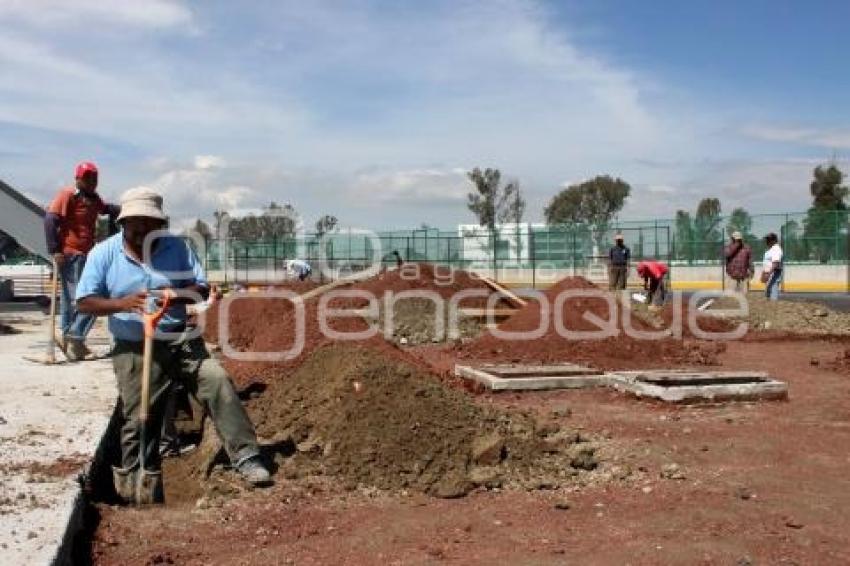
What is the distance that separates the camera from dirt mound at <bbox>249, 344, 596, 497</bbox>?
562 cm

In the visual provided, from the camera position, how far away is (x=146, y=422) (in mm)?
5297

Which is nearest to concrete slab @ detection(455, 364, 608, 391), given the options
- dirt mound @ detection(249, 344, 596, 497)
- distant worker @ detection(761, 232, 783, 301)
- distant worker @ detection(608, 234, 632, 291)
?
dirt mound @ detection(249, 344, 596, 497)

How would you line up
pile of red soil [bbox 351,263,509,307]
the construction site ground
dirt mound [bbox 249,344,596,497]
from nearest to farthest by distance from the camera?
the construction site ground
dirt mound [bbox 249,344,596,497]
pile of red soil [bbox 351,263,509,307]

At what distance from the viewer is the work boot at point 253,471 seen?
541 cm

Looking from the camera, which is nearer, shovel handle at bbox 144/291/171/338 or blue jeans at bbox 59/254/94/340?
shovel handle at bbox 144/291/171/338

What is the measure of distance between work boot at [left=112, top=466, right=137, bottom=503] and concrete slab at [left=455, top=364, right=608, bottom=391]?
488 centimetres

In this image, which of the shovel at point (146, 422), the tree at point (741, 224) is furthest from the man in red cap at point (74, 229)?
the tree at point (741, 224)

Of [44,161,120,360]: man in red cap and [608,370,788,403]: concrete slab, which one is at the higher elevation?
[44,161,120,360]: man in red cap

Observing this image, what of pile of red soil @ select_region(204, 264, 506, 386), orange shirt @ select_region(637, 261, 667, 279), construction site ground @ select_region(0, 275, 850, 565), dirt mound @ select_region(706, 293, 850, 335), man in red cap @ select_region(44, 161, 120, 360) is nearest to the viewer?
construction site ground @ select_region(0, 275, 850, 565)

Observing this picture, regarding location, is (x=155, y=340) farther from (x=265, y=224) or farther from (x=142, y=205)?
(x=265, y=224)

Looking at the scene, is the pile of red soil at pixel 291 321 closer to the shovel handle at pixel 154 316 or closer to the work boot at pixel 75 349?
the work boot at pixel 75 349

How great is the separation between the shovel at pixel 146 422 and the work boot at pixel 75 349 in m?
4.11

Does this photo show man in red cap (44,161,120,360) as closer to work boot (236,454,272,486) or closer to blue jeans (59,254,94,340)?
blue jeans (59,254,94,340)

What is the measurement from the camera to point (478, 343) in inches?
539
